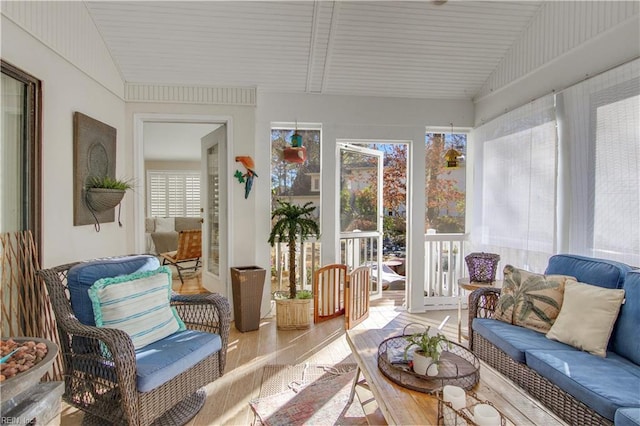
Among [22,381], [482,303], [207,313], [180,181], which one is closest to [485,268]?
[482,303]

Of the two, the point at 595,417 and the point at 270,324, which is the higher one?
the point at 595,417

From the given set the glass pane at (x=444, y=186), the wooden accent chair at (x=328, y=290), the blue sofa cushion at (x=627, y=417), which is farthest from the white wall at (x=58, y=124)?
the glass pane at (x=444, y=186)

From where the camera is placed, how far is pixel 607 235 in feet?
8.15

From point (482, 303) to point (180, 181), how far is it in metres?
6.52

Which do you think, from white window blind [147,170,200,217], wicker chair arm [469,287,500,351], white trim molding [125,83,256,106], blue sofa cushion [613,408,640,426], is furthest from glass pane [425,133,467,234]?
white window blind [147,170,200,217]

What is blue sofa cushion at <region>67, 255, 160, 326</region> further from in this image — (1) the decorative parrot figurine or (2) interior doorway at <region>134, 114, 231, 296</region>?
(1) the decorative parrot figurine

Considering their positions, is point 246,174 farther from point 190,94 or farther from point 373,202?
point 373,202

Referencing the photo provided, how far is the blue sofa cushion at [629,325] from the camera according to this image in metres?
1.93

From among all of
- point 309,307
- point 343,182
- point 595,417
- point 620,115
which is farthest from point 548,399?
point 343,182

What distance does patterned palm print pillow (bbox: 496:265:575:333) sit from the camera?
7.54 ft

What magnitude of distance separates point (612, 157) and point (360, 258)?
8.73 feet

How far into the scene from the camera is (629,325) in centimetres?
197

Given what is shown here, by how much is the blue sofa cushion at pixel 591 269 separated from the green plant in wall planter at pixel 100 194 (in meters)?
3.36

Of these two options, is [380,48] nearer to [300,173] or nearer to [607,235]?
[300,173]
